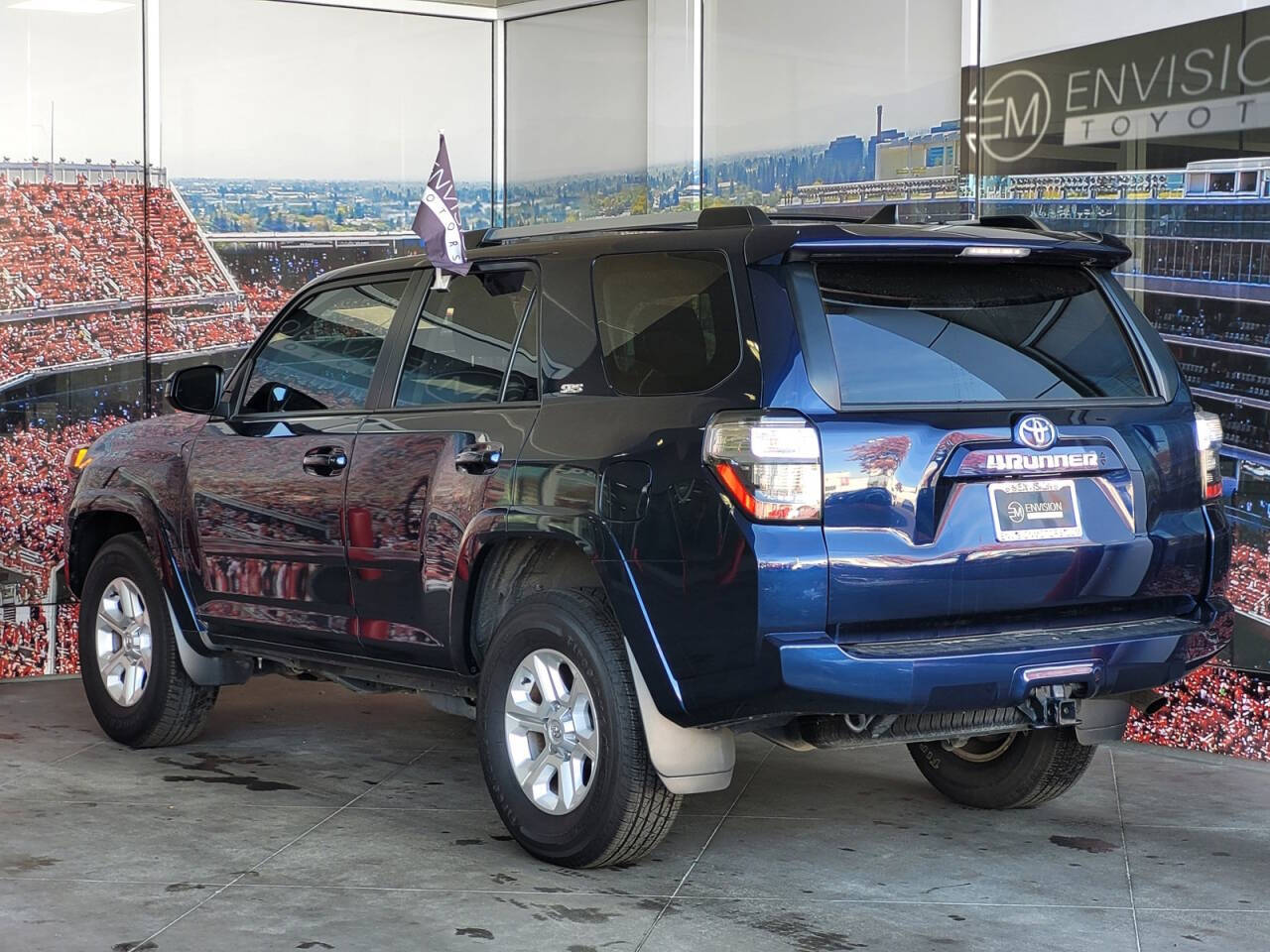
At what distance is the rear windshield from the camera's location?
14.8ft

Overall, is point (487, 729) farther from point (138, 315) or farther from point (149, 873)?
point (138, 315)

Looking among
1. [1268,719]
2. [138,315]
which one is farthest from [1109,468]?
[138,315]

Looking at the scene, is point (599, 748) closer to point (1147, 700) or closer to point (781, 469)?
point (781, 469)

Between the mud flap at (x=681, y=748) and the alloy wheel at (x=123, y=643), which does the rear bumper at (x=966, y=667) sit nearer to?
the mud flap at (x=681, y=748)

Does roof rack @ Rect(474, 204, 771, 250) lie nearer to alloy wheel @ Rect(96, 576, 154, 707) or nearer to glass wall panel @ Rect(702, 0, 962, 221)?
alloy wheel @ Rect(96, 576, 154, 707)

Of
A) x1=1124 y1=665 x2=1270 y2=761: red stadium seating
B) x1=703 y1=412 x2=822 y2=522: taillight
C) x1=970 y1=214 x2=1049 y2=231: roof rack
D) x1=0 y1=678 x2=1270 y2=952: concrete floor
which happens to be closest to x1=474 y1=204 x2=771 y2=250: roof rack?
x1=703 y1=412 x2=822 y2=522: taillight

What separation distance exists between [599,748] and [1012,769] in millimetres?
1770

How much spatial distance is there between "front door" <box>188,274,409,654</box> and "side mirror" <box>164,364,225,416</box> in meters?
0.08

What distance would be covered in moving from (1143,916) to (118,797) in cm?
355

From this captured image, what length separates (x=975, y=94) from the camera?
8102mm

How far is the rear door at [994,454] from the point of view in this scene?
4.35 metres

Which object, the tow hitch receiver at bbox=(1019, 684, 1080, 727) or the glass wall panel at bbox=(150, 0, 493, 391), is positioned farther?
the glass wall panel at bbox=(150, 0, 493, 391)

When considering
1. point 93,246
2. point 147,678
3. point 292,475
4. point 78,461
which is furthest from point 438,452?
point 93,246

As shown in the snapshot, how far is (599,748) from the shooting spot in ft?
15.8
